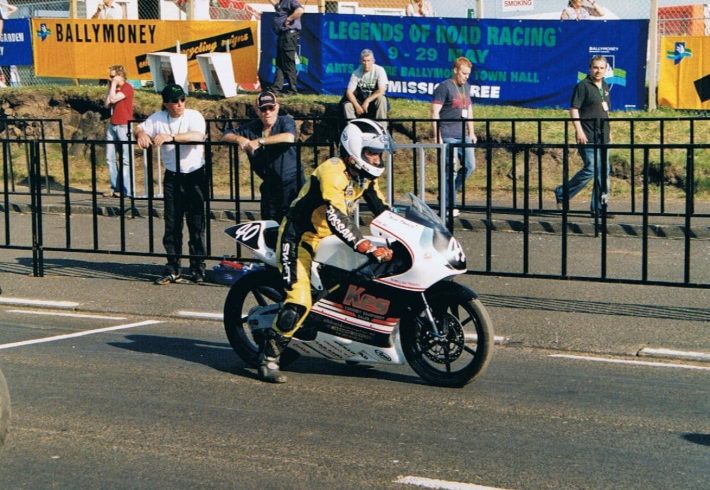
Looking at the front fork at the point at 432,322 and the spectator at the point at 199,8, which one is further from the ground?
the spectator at the point at 199,8

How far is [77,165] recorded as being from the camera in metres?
23.9

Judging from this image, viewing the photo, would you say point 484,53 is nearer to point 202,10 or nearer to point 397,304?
point 202,10

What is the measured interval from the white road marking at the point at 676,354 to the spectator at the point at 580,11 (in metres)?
13.8

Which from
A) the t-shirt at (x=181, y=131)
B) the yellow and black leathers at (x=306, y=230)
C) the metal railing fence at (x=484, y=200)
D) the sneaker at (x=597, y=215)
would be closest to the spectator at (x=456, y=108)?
the metal railing fence at (x=484, y=200)

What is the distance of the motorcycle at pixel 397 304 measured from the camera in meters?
8.23

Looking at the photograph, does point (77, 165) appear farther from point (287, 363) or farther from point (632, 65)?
point (287, 363)

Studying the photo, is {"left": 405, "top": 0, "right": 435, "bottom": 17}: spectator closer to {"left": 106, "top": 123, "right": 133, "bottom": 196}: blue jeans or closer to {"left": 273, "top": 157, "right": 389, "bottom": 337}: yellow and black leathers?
{"left": 106, "top": 123, "right": 133, "bottom": 196}: blue jeans

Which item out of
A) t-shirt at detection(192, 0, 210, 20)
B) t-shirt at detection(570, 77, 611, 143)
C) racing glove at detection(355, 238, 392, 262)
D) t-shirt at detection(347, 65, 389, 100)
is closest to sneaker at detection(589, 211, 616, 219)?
t-shirt at detection(570, 77, 611, 143)

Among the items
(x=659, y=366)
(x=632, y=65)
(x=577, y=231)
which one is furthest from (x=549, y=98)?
(x=659, y=366)

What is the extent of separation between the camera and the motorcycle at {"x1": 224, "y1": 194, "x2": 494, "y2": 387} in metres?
8.23

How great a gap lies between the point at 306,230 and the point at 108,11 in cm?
1946

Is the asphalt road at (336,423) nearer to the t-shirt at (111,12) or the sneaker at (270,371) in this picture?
the sneaker at (270,371)

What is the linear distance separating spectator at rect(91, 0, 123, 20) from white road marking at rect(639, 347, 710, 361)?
63.4ft

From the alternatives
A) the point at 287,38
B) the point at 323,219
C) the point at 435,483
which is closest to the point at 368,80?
the point at 287,38
